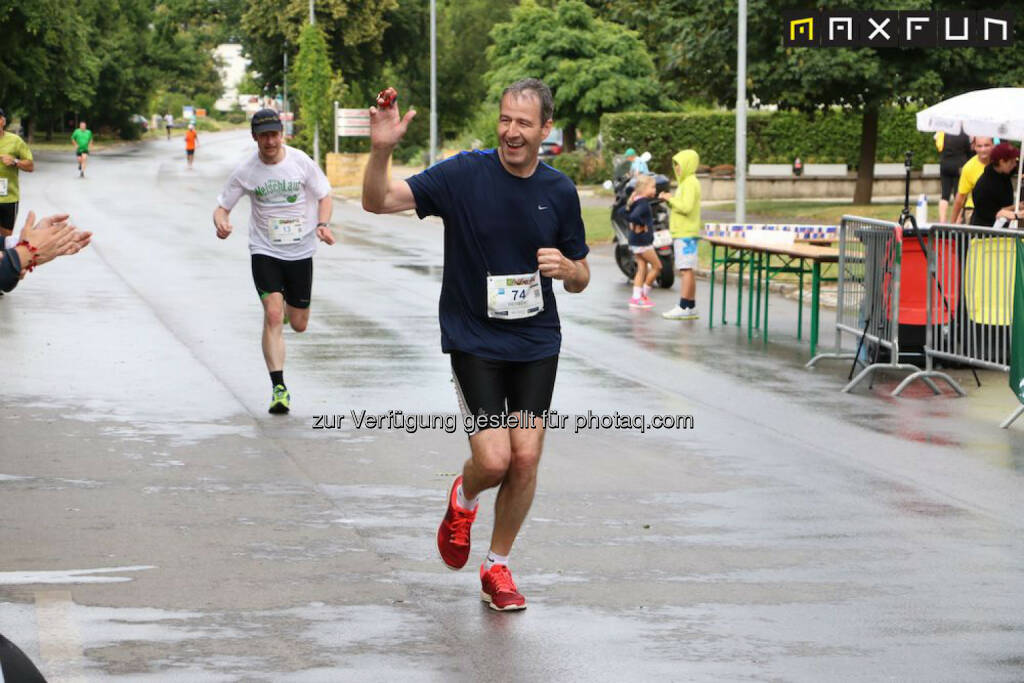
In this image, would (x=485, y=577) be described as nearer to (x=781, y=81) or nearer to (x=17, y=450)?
(x=17, y=450)

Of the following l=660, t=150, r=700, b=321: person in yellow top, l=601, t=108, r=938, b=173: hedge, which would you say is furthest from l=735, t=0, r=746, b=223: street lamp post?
l=601, t=108, r=938, b=173: hedge

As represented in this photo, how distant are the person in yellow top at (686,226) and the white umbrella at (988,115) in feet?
8.79

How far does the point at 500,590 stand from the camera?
649cm

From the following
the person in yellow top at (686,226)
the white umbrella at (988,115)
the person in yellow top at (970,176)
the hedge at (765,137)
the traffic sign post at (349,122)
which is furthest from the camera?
the traffic sign post at (349,122)

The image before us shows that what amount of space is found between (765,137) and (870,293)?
3686 cm

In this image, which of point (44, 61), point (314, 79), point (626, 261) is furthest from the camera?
point (44, 61)

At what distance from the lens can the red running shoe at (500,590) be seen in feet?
21.2

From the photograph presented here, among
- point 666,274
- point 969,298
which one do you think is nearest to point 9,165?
point 666,274

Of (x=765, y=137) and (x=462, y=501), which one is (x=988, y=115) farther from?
(x=765, y=137)

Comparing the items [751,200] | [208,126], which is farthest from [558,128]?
[208,126]

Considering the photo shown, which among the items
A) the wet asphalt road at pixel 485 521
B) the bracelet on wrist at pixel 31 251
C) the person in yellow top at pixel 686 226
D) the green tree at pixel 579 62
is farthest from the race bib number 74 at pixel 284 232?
the green tree at pixel 579 62

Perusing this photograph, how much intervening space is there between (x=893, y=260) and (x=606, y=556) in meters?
6.27

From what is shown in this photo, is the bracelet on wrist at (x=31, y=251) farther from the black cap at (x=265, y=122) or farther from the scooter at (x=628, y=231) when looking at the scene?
the scooter at (x=628, y=231)

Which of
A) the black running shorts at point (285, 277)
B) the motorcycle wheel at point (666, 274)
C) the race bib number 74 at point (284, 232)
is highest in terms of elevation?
the race bib number 74 at point (284, 232)
